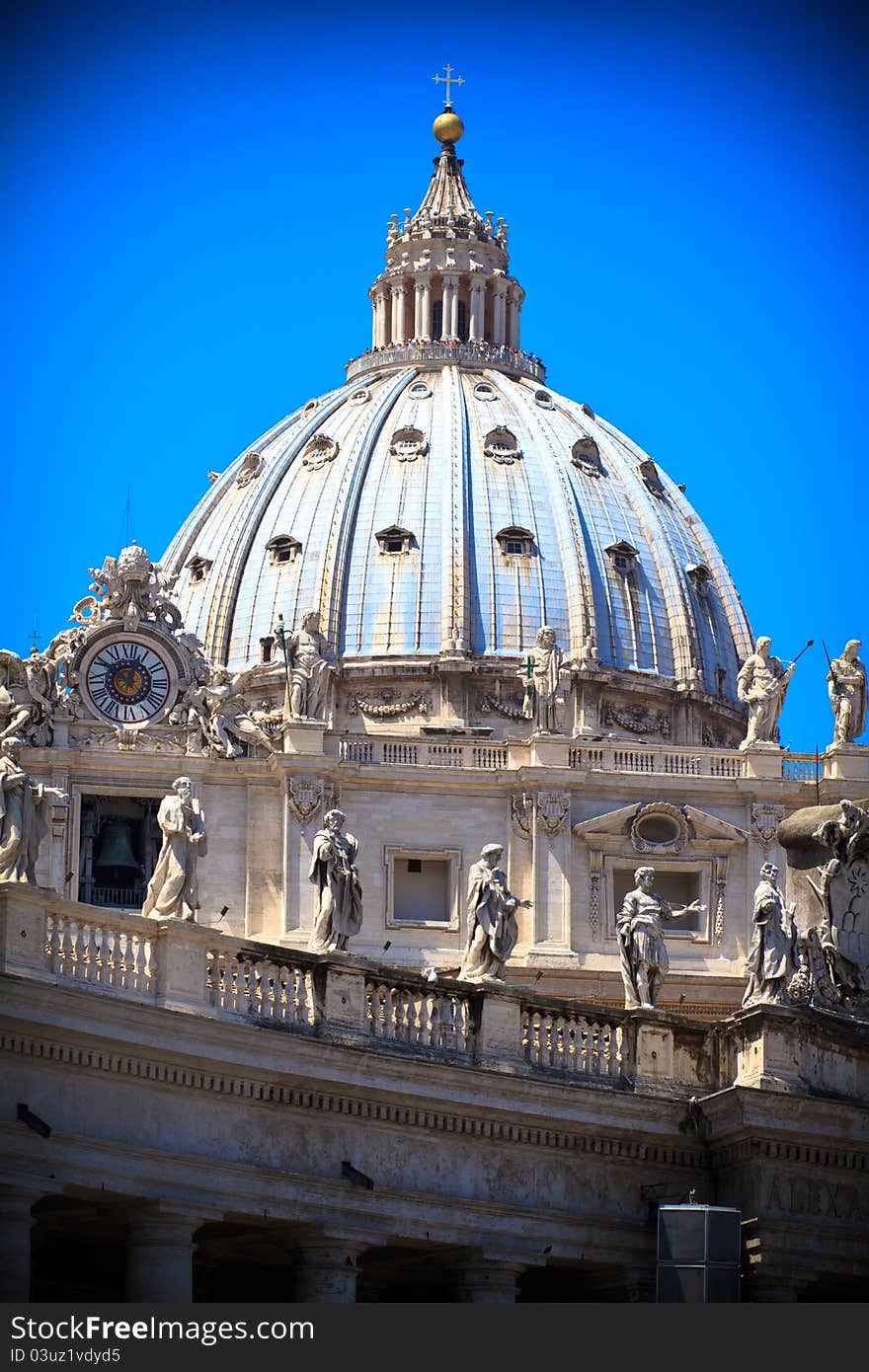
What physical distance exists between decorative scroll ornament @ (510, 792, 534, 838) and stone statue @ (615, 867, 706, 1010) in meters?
41.7

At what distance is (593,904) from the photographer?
8344 centimetres

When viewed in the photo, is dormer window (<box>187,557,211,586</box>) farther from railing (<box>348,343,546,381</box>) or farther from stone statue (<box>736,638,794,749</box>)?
stone statue (<box>736,638,794,749</box>)

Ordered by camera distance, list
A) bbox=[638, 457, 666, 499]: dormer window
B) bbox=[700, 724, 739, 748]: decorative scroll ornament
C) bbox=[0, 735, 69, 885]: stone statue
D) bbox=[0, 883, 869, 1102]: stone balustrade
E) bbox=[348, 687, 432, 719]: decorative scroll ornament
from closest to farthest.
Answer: bbox=[0, 883, 869, 1102]: stone balustrade, bbox=[0, 735, 69, 885]: stone statue, bbox=[348, 687, 432, 719]: decorative scroll ornament, bbox=[700, 724, 739, 748]: decorative scroll ornament, bbox=[638, 457, 666, 499]: dormer window

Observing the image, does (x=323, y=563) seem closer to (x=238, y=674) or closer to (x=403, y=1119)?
(x=238, y=674)

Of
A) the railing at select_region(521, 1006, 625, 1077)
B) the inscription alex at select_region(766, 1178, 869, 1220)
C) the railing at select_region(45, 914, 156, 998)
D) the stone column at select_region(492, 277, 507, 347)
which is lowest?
the inscription alex at select_region(766, 1178, 869, 1220)

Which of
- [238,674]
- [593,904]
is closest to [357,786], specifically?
[593,904]

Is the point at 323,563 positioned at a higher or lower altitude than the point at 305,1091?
higher

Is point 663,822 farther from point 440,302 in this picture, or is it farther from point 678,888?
point 440,302

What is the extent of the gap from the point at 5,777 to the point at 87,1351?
31.6 ft

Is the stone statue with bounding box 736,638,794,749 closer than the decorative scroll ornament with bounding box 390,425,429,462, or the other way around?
the stone statue with bounding box 736,638,794,749

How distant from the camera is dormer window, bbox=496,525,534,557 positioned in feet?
431

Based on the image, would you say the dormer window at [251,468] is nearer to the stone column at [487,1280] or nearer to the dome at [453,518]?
the dome at [453,518]

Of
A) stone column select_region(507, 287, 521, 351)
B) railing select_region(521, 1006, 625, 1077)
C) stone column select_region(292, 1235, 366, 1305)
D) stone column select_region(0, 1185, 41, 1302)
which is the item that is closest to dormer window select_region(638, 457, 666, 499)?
stone column select_region(507, 287, 521, 351)

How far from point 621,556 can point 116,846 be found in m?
54.0
